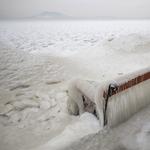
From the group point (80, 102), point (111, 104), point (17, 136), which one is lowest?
point (17, 136)

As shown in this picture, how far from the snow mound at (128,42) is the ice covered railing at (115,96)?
3.53 meters

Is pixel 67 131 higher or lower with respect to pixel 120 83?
lower

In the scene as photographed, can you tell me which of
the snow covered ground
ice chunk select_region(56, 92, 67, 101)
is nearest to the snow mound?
the snow covered ground

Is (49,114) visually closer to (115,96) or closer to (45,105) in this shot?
(45,105)

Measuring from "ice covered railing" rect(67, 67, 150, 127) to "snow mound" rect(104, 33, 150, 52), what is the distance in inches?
139

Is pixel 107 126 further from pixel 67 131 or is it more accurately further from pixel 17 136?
pixel 17 136

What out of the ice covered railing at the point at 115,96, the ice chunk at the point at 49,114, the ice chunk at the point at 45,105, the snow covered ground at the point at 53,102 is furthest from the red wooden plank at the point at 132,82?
the ice chunk at the point at 45,105

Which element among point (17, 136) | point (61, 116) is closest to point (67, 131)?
point (61, 116)

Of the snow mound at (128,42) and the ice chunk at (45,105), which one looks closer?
the ice chunk at (45,105)

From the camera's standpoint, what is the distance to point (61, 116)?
65.1 inches

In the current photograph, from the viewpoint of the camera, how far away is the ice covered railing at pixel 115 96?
1.04m

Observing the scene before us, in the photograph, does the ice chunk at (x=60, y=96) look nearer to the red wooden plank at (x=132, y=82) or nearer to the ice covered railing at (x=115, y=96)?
the ice covered railing at (x=115, y=96)

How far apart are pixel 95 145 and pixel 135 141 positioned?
329 mm

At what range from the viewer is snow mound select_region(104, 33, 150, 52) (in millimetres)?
4625
